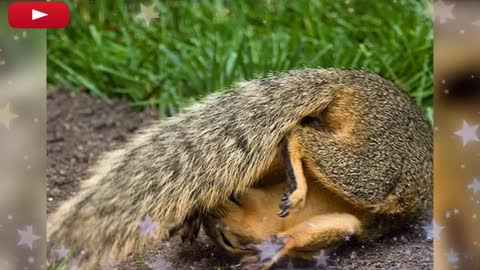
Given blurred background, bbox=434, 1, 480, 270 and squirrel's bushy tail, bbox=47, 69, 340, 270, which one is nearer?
blurred background, bbox=434, 1, 480, 270

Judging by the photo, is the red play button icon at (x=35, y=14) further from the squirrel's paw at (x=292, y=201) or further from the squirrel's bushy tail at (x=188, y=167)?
the squirrel's paw at (x=292, y=201)

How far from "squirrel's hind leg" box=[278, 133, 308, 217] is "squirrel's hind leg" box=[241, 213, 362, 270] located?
31 mm

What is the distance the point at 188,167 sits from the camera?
156cm

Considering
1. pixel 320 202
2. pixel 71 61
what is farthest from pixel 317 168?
pixel 71 61

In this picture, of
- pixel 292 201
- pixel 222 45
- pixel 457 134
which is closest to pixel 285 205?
pixel 292 201

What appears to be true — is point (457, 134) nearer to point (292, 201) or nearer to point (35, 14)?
point (292, 201)

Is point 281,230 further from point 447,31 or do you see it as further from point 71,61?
point 71,61

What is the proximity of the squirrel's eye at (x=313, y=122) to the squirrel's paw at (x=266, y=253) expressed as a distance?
166 millimetres

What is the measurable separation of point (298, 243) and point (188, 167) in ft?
0.66

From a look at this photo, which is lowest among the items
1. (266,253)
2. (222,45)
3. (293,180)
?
(266,253)

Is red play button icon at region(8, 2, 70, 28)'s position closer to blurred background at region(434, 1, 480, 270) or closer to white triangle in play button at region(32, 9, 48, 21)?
white triangle in play button at region(32, 9, 48, 21)

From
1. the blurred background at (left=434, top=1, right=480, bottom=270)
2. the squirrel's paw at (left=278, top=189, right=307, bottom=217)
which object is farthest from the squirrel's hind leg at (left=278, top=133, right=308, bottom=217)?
the blurred background at (left=434, top=1, right=480, bottom=270)

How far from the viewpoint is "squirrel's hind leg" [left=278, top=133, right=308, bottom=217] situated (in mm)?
1463

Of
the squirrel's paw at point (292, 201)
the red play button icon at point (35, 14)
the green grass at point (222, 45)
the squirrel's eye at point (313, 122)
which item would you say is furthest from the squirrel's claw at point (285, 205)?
the red play button icon at point (35, 14)
